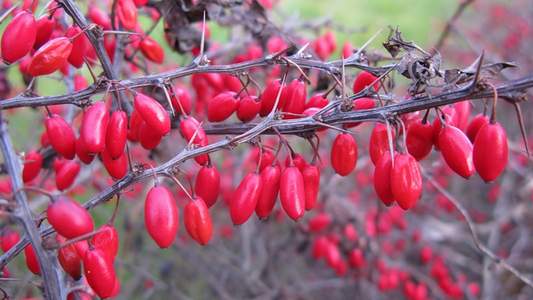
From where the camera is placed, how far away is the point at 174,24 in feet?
6.58

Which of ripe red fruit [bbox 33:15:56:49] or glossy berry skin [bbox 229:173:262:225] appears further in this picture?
ripe red fruit [bbox 33:15:56:49]

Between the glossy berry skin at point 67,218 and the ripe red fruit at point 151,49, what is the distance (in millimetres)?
928

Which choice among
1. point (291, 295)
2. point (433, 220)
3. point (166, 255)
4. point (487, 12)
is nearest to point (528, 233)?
point (433, 220)

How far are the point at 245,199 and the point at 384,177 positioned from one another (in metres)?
0.33

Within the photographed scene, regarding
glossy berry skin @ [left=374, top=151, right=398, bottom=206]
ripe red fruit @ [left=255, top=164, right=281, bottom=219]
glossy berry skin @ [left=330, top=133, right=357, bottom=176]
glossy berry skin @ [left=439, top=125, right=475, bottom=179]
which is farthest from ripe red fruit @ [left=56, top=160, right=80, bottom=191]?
glossy berry skin @ [left=439, top=125, right=475, bottom=179]

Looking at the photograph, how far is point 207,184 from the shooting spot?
1403mm

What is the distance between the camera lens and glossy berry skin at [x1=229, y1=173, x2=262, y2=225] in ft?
4.44

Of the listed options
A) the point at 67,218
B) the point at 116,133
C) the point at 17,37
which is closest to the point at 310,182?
the point at 116,133

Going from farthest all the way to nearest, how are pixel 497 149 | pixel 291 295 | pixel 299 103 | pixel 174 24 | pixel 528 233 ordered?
pixel 528 233, pixel 291 295, pixel 174 24, pixel 299 103, pixel 497 149

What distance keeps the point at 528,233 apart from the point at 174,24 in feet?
9.65

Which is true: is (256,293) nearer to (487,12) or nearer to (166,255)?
(166,255)

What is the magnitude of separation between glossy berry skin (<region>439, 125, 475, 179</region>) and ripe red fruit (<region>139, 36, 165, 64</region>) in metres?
1.07

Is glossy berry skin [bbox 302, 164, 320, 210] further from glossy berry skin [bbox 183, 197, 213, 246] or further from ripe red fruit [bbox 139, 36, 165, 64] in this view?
ripe red fruit [bbox 139, 36, 165, 64]

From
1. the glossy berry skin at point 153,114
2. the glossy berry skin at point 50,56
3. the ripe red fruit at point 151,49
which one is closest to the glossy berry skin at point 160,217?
the glossy berry skin at point 153,114
